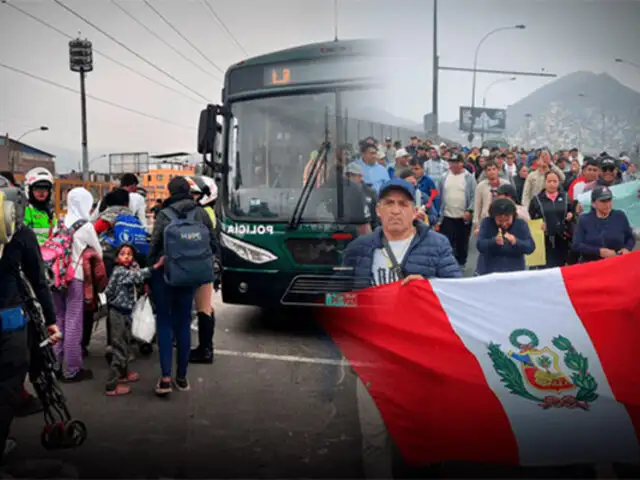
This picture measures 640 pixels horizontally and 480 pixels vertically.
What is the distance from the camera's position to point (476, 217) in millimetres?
8461

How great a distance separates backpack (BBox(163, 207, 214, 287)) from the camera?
496 centimetres

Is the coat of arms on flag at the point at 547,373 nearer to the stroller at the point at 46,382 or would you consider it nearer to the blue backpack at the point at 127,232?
the stroller at the point at 46,382

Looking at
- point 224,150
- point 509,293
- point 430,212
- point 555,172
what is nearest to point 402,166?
point 430,212

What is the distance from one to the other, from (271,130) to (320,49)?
101cm

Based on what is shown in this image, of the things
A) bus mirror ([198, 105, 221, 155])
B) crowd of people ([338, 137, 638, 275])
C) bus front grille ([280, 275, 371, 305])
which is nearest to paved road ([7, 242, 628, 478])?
bus front grille ([280, 275, 371, 305])

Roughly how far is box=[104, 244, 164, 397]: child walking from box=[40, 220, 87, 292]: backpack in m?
0.37

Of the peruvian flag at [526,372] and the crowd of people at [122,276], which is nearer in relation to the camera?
the peruvian flag at [526,372]

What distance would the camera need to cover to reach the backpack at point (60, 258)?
17.2 ft

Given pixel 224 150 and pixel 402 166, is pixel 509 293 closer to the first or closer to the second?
pixel 224 150

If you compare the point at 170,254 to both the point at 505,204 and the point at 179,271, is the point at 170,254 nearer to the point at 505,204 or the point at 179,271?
the point at 179,271

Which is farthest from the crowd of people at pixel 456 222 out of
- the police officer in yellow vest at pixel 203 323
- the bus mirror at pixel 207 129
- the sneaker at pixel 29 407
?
the sneaker at pixel 29 407

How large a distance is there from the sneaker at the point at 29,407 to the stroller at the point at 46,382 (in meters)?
0.78

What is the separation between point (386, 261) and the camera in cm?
378

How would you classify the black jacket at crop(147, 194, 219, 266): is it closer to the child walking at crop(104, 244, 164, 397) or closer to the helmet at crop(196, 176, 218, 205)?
the child walking at crop(104, 244, 164, 397)
